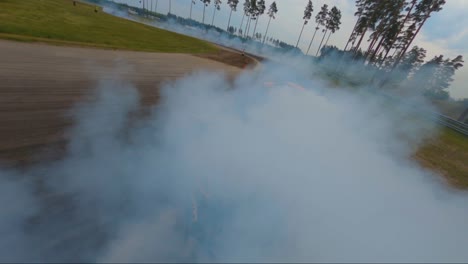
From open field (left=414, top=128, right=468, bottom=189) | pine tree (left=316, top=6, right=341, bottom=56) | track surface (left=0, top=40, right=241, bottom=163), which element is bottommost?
track surface (left=0, top=40, right=241, bottom=163)

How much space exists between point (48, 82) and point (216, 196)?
295 inches

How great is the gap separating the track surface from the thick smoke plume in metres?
0.59

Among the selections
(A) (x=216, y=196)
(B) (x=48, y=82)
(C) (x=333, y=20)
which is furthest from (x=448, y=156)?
(C) (x=333, y=20)

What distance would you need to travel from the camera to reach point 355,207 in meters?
5.12

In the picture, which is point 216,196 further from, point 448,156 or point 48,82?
point 448,156

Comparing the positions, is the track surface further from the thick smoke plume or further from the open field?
the open field

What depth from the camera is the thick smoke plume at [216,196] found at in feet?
10.1

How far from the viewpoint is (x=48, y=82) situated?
23.9ft

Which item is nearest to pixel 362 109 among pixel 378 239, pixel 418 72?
pixel 378 239

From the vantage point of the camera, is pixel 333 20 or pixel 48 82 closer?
pixel 48 82

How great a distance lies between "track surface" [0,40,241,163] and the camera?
15.1ft

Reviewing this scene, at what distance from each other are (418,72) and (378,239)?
6275 cm

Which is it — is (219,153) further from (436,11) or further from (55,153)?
(436,11)

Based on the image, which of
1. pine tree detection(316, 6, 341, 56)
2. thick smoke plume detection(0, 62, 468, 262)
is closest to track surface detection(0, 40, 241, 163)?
thick smoke plume detection(0, 62, 468, 262)
